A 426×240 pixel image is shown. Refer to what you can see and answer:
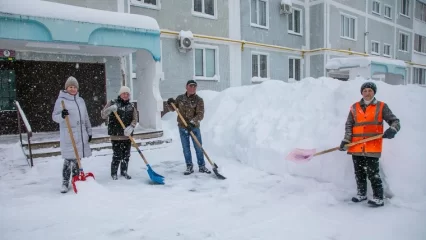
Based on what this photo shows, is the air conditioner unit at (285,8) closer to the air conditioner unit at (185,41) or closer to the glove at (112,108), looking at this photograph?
the air conditioner unit at (185,41)

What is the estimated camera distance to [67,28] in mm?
7051

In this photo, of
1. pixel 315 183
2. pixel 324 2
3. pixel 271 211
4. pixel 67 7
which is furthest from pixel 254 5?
pixel 271 211

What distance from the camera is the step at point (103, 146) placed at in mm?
6626

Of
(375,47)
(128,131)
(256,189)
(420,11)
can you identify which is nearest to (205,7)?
(128,131)

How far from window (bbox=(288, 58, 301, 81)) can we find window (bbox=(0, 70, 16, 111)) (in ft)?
43.7

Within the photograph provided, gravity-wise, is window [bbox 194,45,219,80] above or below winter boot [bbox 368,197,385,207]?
above

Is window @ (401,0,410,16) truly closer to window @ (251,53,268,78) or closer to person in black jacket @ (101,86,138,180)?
window @ (251,53,268,78)

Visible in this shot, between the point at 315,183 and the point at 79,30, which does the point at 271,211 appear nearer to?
the point at 315,183

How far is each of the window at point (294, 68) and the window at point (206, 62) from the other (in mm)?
5676

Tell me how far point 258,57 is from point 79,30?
32.9 ft

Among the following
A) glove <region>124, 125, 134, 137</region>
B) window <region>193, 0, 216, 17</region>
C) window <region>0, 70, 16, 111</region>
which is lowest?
glove <region>124, 125, 134, 137</region>

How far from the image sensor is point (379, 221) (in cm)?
360

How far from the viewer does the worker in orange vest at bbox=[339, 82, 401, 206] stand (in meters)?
4.03

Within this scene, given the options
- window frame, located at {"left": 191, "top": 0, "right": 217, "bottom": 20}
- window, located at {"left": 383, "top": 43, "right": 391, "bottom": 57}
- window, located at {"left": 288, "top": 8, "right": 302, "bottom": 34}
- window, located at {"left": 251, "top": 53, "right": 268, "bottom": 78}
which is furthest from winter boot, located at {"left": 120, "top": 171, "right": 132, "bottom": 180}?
window, located at {"left": 383, "top": 43, "right": 391, "bottom": 57}
